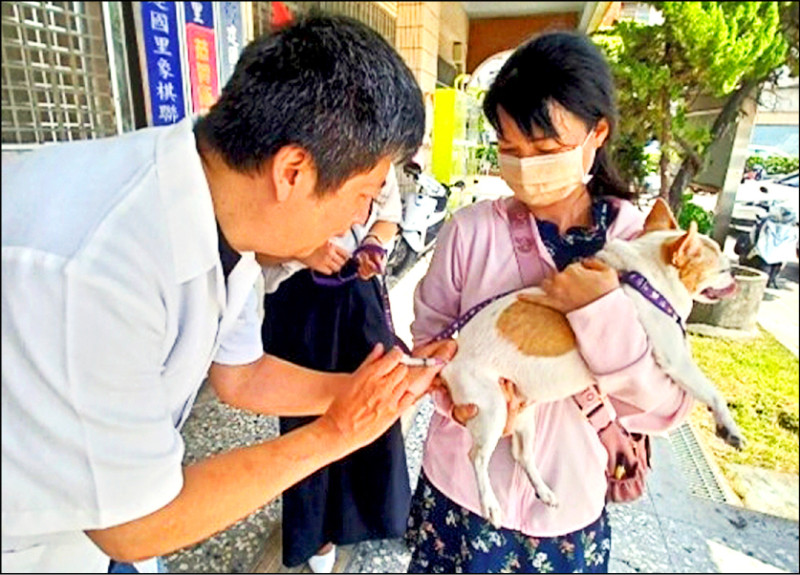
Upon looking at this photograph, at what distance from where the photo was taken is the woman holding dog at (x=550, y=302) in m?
0.71

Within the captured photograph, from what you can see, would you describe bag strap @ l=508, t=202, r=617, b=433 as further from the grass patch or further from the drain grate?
the drain grate

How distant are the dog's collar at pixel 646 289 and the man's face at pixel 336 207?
0.38 meters

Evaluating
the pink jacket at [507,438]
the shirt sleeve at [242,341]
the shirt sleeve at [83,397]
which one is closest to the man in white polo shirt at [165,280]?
the shirt sleeve at [83,397]

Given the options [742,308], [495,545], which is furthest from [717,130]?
[495,545]

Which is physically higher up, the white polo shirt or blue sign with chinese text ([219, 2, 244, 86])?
blue sign with chinese text ([219, 2, 244, 86])

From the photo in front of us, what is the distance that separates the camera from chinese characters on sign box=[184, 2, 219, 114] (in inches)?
20.1

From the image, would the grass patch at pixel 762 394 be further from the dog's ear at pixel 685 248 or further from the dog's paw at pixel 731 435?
the dog's ear at pixel 685 248

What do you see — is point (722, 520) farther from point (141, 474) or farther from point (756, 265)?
point (141, 474)

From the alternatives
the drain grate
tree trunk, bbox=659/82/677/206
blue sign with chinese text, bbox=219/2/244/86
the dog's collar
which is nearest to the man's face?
blue sign with chinese text, bbox=219/2/244/86

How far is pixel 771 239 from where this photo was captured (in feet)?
3.46

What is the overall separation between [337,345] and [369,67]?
828 mm

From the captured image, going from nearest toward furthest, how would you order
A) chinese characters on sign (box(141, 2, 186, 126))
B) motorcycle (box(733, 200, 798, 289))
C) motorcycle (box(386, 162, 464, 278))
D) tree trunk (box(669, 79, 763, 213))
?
chinese characters on sign (box(141, 2, 186, 126))
tree trunk (box(669, 79, 763, 213))
motorcycle (box(733, 200, 798, 289))
motorcycle (box(386, 162, 464, 278))

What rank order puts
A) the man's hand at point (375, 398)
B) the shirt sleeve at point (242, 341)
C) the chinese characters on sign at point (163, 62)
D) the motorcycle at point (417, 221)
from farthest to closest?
the motorcycle at point (417, 221) → the shirt sleeve at point (242, 341) → the man's hand at point (375, 398) → the chinese characters on sign at point (163, 62)

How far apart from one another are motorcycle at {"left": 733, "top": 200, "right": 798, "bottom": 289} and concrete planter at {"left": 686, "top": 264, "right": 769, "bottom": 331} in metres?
0.02
